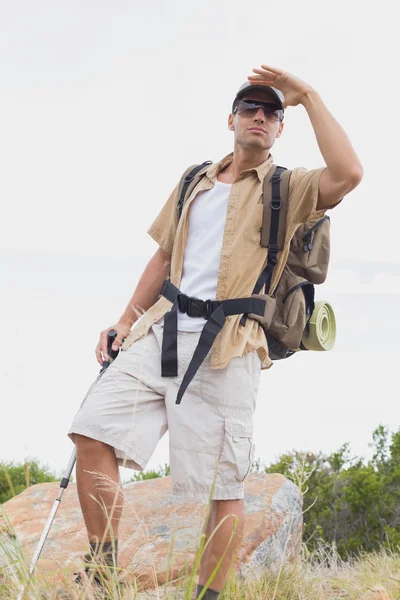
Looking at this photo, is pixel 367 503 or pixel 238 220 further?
pixel 367 503

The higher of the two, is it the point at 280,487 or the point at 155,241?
the point at 155,241

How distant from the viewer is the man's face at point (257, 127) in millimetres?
4418

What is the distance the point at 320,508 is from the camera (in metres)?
9.34

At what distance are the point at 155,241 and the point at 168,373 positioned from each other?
1.11m

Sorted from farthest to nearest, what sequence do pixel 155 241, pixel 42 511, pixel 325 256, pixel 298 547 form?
pixel 42 511
pixel 298 547
pixel 155 241
pixel 325 256

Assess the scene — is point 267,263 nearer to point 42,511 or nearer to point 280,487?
point 280,487

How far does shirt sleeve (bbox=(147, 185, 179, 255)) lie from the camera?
477 cm

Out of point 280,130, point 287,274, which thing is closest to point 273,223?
point 287,274

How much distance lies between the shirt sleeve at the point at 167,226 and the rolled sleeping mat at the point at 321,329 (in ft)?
3.42

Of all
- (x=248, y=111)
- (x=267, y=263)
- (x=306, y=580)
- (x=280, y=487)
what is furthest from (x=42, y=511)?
(x=248, y=111)

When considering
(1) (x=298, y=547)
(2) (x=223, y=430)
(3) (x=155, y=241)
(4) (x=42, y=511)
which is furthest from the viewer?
(4) (x=42, y=511)

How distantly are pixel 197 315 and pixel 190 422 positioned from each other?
2.00 feet

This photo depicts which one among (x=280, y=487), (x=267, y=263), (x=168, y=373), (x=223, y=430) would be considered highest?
(x=267, y=263)

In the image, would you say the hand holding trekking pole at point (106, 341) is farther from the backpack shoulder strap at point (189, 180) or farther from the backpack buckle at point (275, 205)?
the backpack buckle at point (275, 205)
